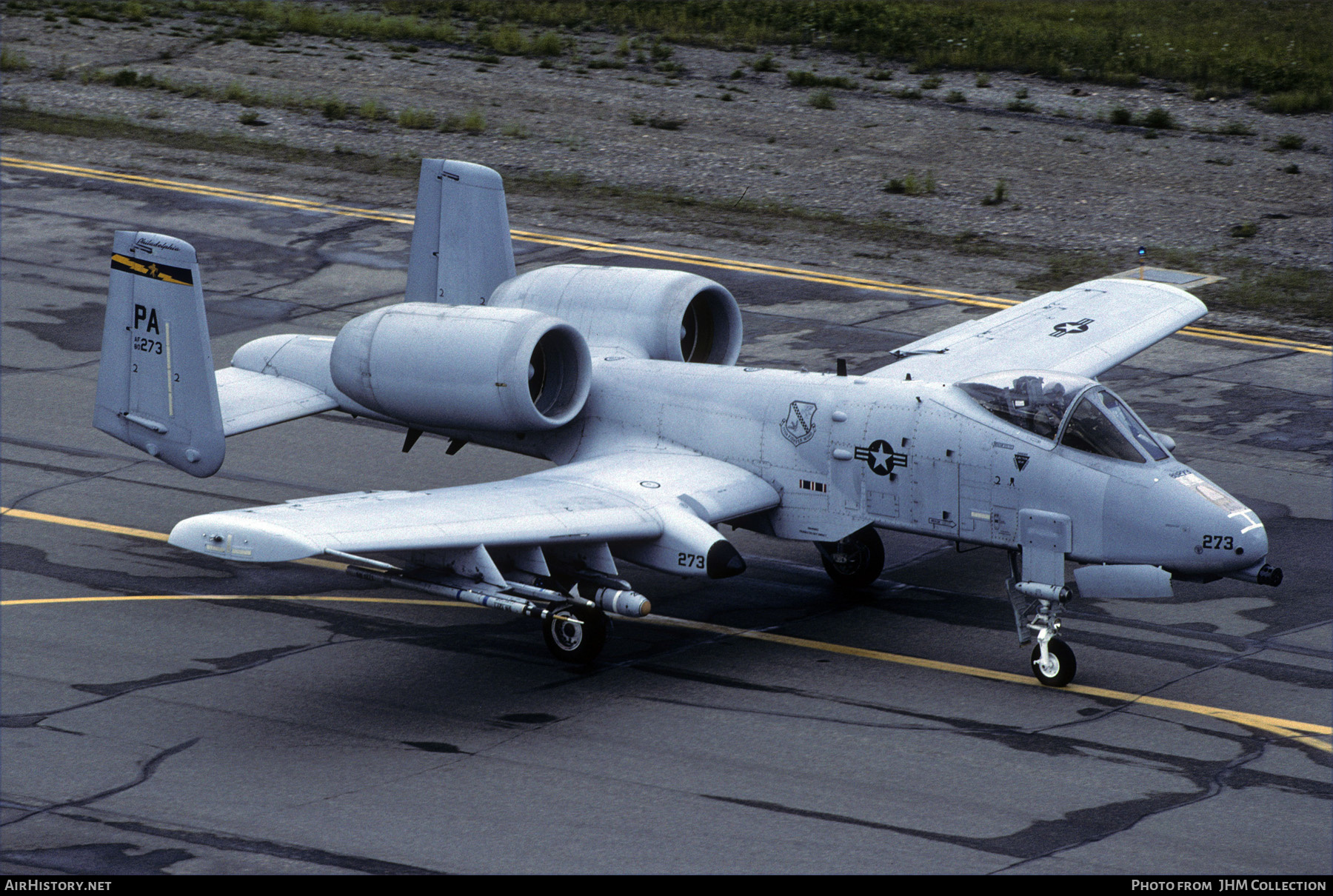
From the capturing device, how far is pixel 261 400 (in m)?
18.1

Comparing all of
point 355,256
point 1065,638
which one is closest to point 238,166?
point 355,256

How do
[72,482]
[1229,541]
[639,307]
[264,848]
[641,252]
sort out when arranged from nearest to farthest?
[264,848] < [1229,541] < [639,307] < [72,482] < [641,252]

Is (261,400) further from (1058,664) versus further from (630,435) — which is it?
(1058,664)

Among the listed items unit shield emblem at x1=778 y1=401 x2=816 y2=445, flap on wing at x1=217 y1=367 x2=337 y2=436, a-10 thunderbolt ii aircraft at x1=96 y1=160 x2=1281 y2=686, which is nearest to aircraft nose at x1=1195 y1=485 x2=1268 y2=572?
a-10 thunderbolt ii aircraft at x1=96 y1=160 x2=1281 y2=686

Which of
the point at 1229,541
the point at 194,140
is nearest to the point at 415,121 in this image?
the point at 194,140

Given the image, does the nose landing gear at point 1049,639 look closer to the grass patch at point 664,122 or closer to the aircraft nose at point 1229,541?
the aircraft nose at point 1229,541

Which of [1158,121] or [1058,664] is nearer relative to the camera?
[1058,664]

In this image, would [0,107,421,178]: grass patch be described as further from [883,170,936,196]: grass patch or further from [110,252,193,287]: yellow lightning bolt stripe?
[110,252,193,287]: yellow lightning bolt stripe

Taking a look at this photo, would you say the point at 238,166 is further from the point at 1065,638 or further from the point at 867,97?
the point at 1065,638

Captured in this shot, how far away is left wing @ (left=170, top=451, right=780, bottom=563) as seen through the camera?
13.6m

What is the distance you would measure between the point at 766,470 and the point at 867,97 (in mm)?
27968

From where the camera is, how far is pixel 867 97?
140ft

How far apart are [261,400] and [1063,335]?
9.26 meters

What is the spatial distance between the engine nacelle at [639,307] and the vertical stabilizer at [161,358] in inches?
158
